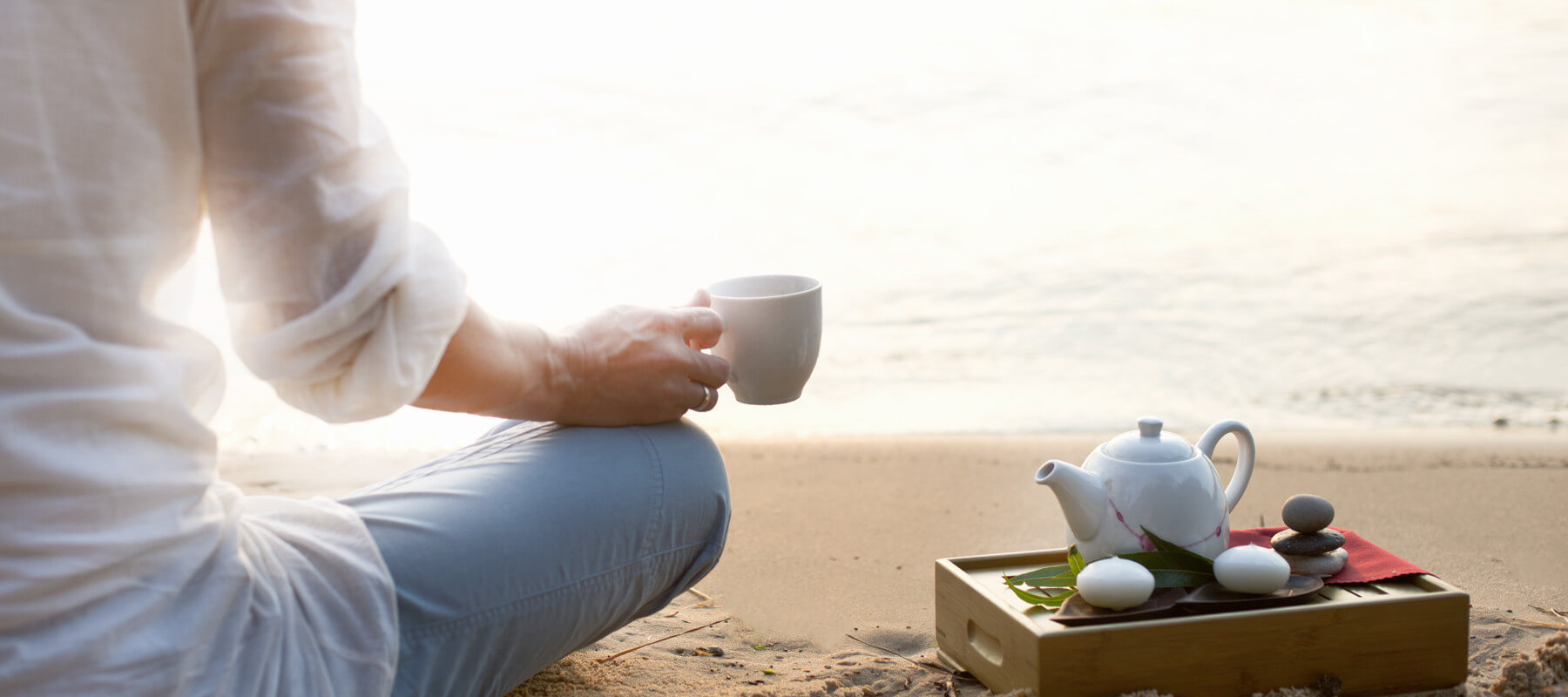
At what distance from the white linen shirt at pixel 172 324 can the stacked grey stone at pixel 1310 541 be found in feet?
3.42

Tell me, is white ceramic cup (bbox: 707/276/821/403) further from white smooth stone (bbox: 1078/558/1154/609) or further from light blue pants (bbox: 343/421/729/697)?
white smooth stone (bbox: 1078/558/1154/609)

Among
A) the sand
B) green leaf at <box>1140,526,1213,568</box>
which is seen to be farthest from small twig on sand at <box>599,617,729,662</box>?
green leaf at <box>1140,526,1213,568</box>

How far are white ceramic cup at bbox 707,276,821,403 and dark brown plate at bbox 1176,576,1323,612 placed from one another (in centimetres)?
50

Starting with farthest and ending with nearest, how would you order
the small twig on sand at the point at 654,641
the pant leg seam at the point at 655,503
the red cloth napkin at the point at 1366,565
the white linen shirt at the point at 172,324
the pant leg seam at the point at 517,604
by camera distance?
the small twig on sand at the point at 654,641 < the red cloth napkin at the point at 1366,565 < the pant leg seam at the point at 655,503 < the pant leg seam at the point at 517,604 < the white linen shirt at the point at 172,324

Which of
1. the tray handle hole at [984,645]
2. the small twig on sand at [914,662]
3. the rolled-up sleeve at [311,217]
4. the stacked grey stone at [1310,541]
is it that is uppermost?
the rolled-up sleeve at [311,217]

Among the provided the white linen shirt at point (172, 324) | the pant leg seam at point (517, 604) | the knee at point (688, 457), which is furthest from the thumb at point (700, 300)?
the white linen shirt at point (172, 324)

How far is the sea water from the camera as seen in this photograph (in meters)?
3.72

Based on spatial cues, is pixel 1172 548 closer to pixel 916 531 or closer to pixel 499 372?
pixel 499 372

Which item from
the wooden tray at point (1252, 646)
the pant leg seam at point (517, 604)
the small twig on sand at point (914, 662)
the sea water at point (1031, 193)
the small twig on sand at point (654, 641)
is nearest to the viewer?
the pant leg seam at point (517, 604)

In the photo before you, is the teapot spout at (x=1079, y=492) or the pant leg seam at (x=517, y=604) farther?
the teapot spout at (x=1079, y=492)

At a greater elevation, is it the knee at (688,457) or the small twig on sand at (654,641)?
the knee at (688,457)

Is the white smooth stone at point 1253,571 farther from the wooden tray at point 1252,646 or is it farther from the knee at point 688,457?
the knee at point 688,457

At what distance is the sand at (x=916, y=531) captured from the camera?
1556 mm

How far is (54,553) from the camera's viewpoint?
768 mm
